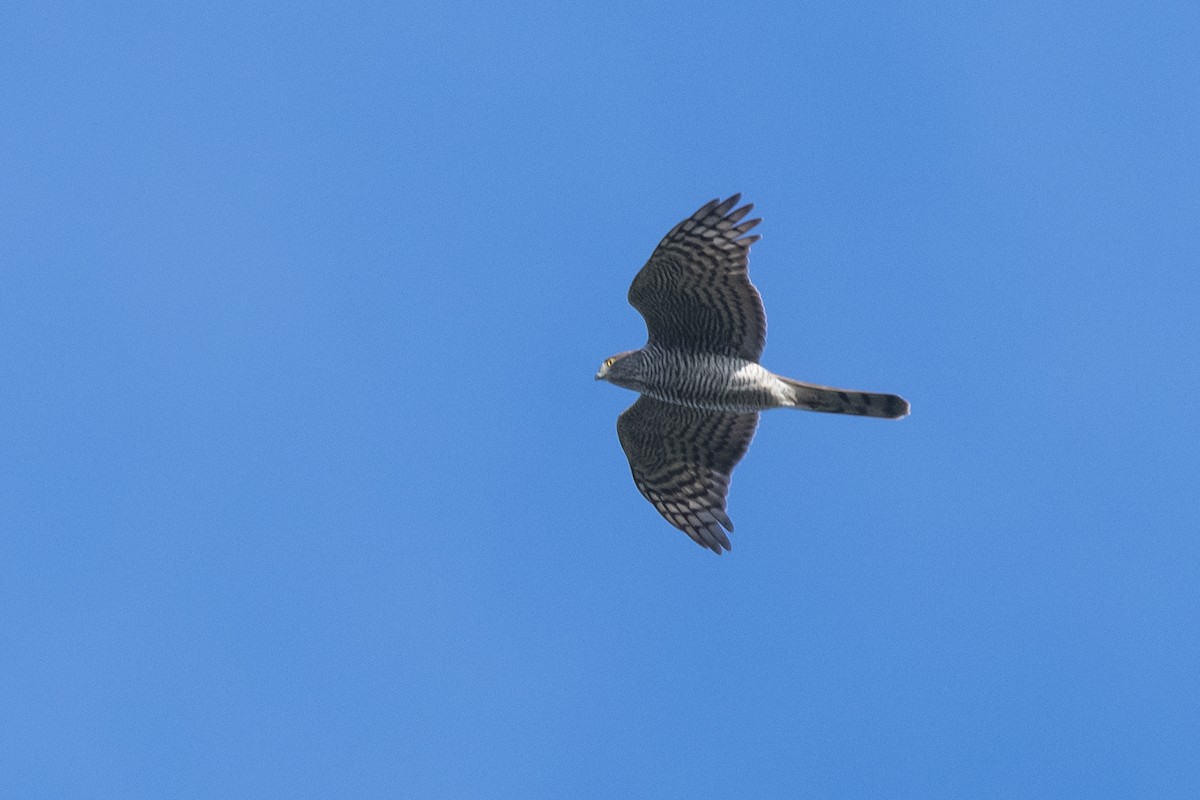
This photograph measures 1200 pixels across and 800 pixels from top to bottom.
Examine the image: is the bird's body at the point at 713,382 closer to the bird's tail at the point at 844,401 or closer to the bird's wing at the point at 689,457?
the bird's tail at the point at 844,401

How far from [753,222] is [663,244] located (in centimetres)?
95

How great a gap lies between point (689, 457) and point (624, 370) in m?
1.33

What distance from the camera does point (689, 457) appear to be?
691 inches

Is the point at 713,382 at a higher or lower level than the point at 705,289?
lower

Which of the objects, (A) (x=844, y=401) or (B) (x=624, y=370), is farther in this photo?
(B) (x=624, y=370)

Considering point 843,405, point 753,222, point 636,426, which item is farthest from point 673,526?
point 753,222

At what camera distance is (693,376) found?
54.0ft

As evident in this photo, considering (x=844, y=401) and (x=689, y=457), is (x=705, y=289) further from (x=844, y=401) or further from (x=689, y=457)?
(x=689, y=457)

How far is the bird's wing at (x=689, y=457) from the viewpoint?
1730cm

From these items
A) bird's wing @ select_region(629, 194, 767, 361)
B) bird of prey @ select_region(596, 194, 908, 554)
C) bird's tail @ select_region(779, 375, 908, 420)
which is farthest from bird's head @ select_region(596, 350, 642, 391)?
bird's tail @ select_region(779, 375, 908, 420)

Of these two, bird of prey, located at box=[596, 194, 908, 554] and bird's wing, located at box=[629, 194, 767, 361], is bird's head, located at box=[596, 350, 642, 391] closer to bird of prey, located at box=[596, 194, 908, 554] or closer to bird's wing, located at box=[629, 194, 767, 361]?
bird of prey, located at box=[596, 194, 908, 554]

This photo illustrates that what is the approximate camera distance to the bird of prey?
52.3 ft

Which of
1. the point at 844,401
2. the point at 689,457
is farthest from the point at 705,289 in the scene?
the point at 689,457

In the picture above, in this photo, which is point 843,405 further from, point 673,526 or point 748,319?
point 673,526
